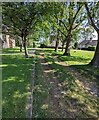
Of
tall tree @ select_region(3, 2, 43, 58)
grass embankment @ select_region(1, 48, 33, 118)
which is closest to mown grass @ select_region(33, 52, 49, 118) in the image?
grass embankment @ select_region(1, 48, 33, 118)

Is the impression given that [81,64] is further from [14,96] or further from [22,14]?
[14,96]

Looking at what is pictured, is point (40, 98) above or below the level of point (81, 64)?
below

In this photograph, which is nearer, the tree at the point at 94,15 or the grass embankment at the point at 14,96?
the grass embankment at the point at 14,96

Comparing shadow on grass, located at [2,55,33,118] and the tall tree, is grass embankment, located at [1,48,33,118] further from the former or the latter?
the tall tree

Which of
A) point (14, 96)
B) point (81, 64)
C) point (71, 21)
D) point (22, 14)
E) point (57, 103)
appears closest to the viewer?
point (57, 103)

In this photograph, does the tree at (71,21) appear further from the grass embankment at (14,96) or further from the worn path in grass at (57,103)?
the worn path in grass at (57,103)

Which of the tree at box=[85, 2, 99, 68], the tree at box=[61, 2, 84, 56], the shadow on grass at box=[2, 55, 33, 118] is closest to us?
the shadow on grass at box=[2, 55, 33, 118]

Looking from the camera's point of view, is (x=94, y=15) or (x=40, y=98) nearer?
(x=40, y=98)

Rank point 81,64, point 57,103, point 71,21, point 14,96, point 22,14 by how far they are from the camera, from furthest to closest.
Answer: point 71,21 < point 22,14 < point 81,64 < point 14,96 < point 57,103

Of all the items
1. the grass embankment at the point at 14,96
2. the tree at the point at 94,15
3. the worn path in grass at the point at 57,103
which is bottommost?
the worn path in grass at the point at 57,103

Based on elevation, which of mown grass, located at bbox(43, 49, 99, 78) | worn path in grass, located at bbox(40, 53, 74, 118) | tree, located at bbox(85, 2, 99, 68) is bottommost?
worn path in grass, located at bbox(40, 53, 74, 118)

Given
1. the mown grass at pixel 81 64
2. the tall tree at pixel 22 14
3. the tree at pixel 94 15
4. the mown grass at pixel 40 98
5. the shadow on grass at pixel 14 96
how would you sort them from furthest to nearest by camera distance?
the tall tree at pixel 22 14 < the tree at pixel 94 15 < the mown grass at pixel 81 64 < the mown grass at pixel 40 98 < the shadow on grass at pixel 14 96

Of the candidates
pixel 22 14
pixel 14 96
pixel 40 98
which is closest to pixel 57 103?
pixel 40 98

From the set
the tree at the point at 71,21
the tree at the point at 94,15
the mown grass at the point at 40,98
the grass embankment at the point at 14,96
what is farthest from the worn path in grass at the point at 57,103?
the tree at the point at 71,21
